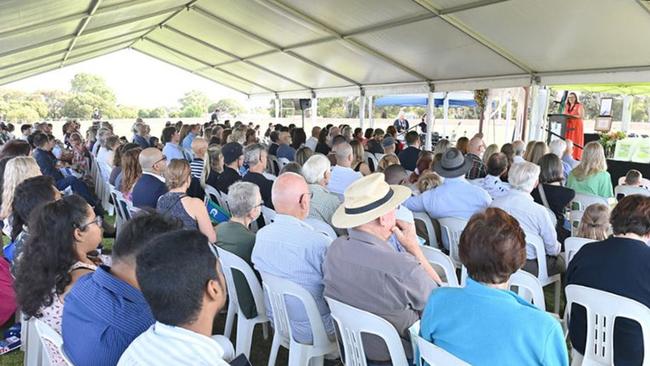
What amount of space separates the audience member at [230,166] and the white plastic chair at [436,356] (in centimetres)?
355

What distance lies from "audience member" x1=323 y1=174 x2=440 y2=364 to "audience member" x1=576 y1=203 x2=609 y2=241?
154cm

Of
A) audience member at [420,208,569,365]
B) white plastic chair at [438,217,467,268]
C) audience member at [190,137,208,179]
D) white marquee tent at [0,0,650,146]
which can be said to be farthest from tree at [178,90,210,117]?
audience member at [420,208,569,365]

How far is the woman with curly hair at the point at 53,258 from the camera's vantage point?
178 centimetres

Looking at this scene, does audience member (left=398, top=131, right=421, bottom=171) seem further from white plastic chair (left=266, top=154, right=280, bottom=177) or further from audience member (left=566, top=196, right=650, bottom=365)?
audience member (left=566, top=196, right=650, bottom=365)

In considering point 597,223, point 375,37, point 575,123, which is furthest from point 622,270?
point 575,123

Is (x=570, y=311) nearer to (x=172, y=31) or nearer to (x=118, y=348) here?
(x=118, y=348)

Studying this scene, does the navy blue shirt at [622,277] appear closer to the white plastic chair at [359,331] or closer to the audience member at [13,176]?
the white plastic chair at [359,331]

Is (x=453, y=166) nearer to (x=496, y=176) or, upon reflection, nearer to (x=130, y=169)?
(x=496, y=176)

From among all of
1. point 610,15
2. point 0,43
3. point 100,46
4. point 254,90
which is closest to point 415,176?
point 610,15

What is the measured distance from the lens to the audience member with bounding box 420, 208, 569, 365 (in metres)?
1.37

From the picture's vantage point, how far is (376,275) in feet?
6.37

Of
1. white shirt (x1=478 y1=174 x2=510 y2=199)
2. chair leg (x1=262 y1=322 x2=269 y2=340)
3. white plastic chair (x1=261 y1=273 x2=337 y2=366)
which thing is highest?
white shirt (x1=478 y1=174 x2=510 y2=199)

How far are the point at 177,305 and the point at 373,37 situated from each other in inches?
344

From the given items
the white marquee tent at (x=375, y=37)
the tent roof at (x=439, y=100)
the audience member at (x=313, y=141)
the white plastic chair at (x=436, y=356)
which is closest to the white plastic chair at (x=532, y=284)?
the white plastic chair at (x=436, y=356)
